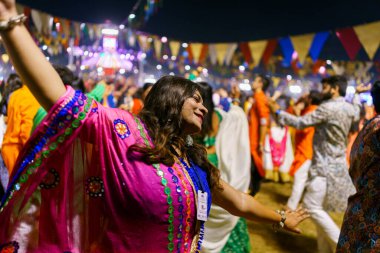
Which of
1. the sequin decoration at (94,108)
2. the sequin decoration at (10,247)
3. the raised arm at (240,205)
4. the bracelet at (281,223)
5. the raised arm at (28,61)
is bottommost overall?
the sequin decoration at (10,247)

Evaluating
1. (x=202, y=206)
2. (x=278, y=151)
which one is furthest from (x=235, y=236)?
(x=278, y=151)

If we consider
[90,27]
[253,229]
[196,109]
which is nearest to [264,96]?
[253,229]

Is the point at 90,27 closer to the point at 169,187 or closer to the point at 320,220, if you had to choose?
the point at 320,220

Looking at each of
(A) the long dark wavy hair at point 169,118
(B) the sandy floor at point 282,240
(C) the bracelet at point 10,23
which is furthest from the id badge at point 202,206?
(B) the sandy floor at point 282,240

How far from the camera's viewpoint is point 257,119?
5.21 metres

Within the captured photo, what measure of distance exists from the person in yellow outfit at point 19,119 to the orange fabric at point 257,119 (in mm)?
2892

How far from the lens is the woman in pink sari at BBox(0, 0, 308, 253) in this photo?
1.08 metres

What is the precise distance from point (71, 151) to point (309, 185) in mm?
2646

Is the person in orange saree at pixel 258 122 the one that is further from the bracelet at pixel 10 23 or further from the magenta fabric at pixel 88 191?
the bracelet at pixel 10 23

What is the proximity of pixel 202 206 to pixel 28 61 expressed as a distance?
73 cm

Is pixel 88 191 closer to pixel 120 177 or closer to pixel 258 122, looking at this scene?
pixel 120 177

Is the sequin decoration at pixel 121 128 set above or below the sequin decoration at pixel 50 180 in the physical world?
above

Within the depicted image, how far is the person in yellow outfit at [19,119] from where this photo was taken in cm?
290

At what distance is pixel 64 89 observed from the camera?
3.39ft
